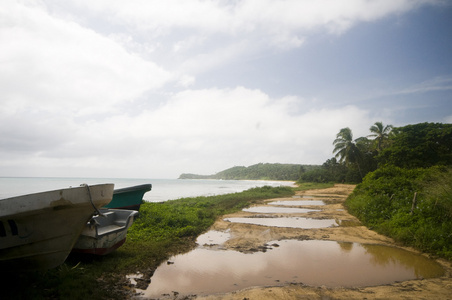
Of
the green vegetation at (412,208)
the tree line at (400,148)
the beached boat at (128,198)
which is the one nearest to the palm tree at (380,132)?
the tree line at (400,148)

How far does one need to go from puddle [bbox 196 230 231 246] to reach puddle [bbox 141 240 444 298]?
0.85m

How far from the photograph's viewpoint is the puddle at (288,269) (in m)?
5.54

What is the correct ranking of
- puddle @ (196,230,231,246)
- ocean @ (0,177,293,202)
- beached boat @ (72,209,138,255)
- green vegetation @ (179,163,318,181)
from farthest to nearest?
green vegetation @ (179,163,318,181) < ocean @ (0,177,293,202) < puddle @ (196,230,231,246) < beached boat @ (72,209,138,255)

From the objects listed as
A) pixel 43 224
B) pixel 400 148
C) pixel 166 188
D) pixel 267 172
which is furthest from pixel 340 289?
pixel 267 172

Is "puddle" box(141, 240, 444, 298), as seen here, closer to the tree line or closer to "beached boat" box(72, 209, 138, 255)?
"beached boat" box(72, 209, 138, 255)

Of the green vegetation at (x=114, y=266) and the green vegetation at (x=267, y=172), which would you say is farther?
the green vegetation at (x=267, y=172)

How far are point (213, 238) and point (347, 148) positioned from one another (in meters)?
34.5

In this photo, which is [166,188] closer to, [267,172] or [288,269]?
[288,269]

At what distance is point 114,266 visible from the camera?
20.1ft

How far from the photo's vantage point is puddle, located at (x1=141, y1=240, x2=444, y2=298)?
5.54 meters

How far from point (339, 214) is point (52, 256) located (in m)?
14.6

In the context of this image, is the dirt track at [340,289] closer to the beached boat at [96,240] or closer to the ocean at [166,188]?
the beached boat at [96,240]

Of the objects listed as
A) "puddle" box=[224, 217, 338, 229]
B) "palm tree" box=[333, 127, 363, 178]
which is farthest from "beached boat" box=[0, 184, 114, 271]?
"palm tree" box=[333, 127, 363, 178]

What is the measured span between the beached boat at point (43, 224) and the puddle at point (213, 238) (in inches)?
191
